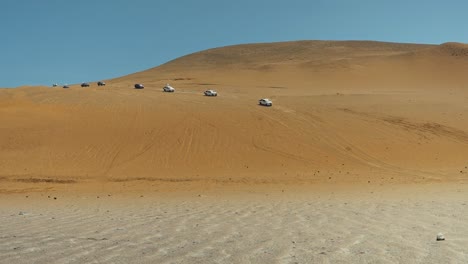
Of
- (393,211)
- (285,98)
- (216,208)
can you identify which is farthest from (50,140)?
(285,98)

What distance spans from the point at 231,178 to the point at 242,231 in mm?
10963

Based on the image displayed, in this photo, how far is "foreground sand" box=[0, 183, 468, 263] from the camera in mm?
5359

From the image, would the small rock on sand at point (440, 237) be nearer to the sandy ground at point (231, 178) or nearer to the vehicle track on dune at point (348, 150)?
the sandy ground at point (231, 178)

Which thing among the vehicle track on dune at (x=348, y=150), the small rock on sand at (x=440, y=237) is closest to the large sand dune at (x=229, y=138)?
the vehicle track on dune at (x=348, y=150)

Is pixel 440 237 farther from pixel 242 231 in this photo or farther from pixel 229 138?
pixel 229 138

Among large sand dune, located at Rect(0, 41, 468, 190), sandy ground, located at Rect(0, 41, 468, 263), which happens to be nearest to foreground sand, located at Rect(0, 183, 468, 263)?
sandy ground, located at Rect(0, 41, 468, 263)

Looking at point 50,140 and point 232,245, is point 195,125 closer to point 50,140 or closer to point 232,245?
point 50,140

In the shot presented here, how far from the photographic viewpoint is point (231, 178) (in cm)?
1805

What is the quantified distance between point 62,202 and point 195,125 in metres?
15.3

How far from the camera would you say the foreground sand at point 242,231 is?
5359 millimetres

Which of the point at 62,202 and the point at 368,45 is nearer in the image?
the point at 62,202

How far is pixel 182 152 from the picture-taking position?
22359mm

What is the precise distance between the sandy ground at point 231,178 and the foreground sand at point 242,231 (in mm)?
36

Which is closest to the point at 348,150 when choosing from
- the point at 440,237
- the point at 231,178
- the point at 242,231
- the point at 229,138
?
the point at 229,138
